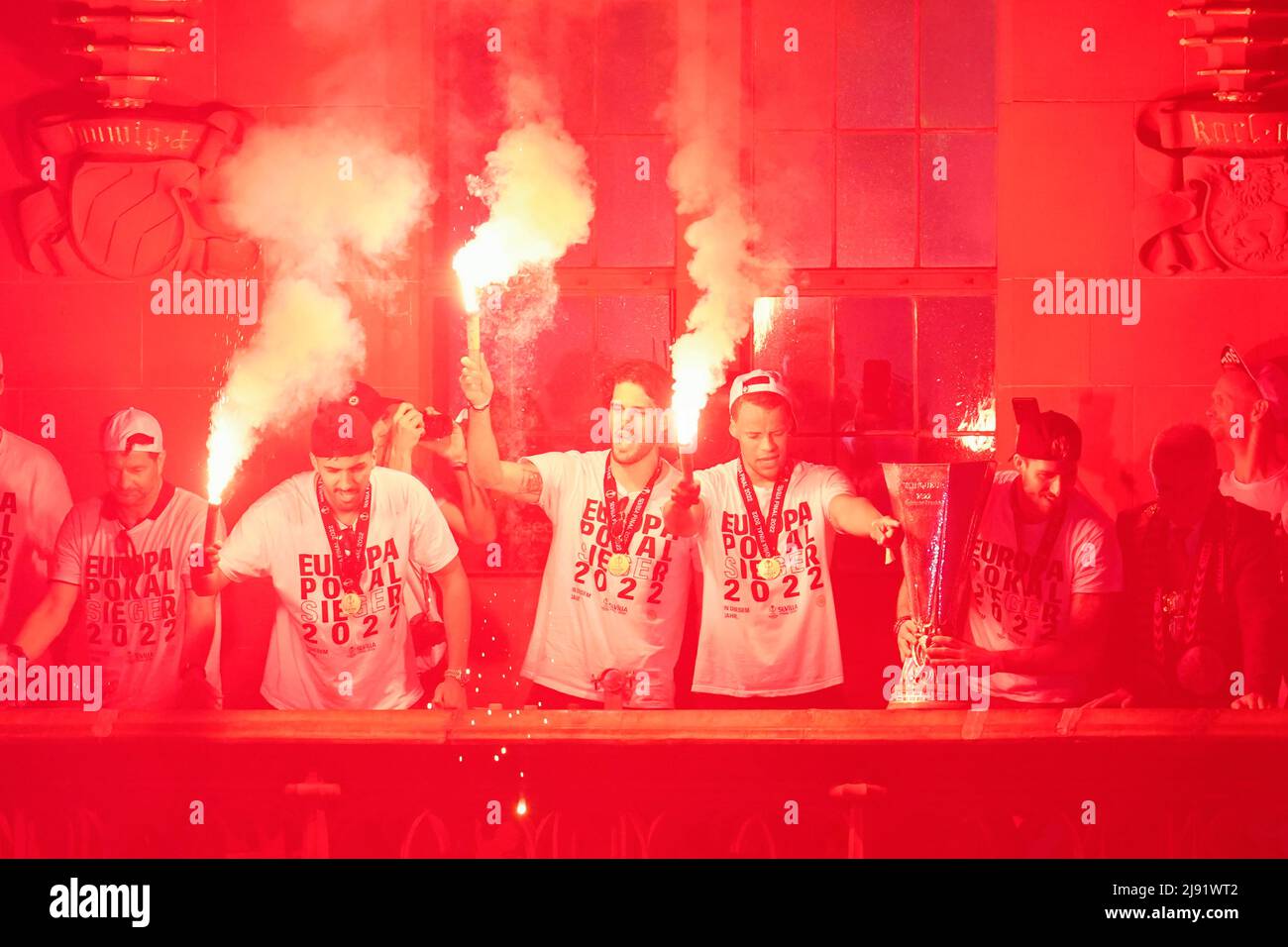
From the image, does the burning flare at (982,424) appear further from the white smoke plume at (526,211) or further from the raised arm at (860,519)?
the white smoke plume at (526,211)

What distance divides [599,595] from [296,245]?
2.10 metres

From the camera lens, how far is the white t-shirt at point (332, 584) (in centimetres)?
737

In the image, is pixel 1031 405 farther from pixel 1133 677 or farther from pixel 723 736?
pixel 723 736

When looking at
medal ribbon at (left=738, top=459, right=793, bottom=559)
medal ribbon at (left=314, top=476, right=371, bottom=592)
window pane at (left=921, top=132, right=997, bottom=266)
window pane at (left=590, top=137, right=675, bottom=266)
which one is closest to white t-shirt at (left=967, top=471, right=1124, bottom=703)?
medal ribbon at (left=738, top=459, right=793, bottom=559)

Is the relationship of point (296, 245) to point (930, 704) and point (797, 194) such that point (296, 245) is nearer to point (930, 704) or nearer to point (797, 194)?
point (797, 194)

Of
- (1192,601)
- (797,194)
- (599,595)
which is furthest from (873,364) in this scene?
(1192,601)

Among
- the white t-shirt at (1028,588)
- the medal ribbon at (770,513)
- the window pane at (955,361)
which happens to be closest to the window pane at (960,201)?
the window pane at (955,361)

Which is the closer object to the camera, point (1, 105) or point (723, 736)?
point (723, 736)

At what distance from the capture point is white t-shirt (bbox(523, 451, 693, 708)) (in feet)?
24.0

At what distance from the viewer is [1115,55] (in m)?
7.55

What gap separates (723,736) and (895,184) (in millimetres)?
2675

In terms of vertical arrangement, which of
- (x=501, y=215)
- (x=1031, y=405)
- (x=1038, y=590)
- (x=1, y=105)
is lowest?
(x=1038, y=590)
